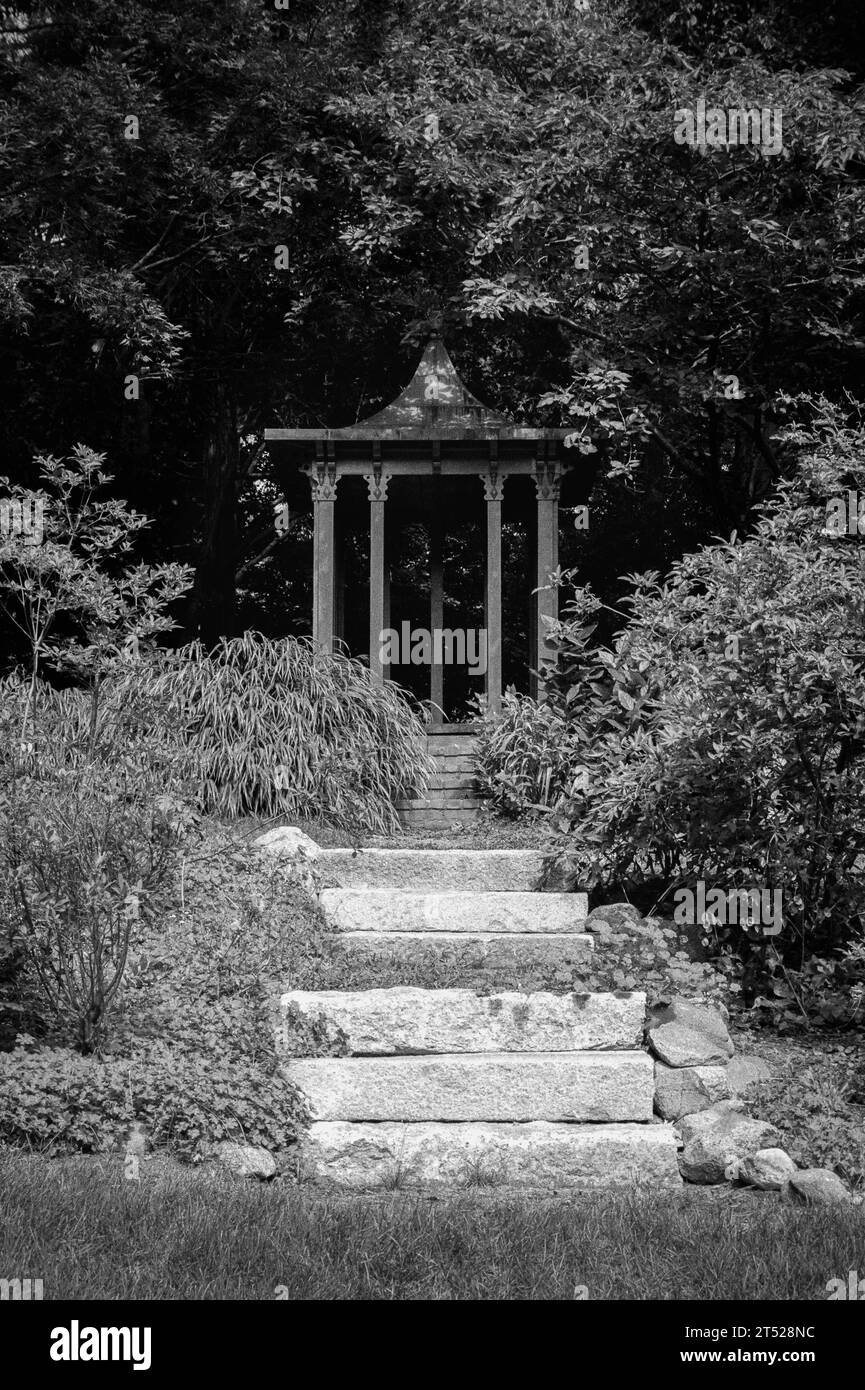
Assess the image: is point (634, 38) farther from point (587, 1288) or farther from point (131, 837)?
point (587, 1288)

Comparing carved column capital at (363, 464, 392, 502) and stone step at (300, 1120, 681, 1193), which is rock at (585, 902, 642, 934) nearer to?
stone step at (300, 1120, 681, 1193)

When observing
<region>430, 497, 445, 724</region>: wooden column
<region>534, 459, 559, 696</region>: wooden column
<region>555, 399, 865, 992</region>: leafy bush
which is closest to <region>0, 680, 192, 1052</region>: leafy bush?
<region>555, 399, 865, 992</region>: leafy bush

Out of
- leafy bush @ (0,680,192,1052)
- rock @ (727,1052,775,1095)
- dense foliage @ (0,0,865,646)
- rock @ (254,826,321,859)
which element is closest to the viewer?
leafy bush @ (0,680,192,1052)

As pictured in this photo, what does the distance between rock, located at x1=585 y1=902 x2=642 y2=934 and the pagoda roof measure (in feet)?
16.4

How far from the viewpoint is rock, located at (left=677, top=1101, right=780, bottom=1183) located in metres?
4.40

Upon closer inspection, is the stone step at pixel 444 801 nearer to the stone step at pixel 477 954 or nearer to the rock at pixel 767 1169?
the stone step at pixel 477 954

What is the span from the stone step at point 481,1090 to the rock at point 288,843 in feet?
7.32

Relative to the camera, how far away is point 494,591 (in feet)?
35.3

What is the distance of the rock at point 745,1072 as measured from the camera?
5.02 metres

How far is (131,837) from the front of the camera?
16.7 feet

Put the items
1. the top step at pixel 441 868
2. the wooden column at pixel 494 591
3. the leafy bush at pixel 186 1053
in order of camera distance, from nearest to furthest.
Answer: the leafy bush at pixel 186 1053, the top step at pixel 441 868, the wooden column at pixel 494 591

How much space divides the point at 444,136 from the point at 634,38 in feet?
6.27

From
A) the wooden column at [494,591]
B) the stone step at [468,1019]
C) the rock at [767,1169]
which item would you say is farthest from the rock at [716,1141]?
the wooden column at [494,591]
